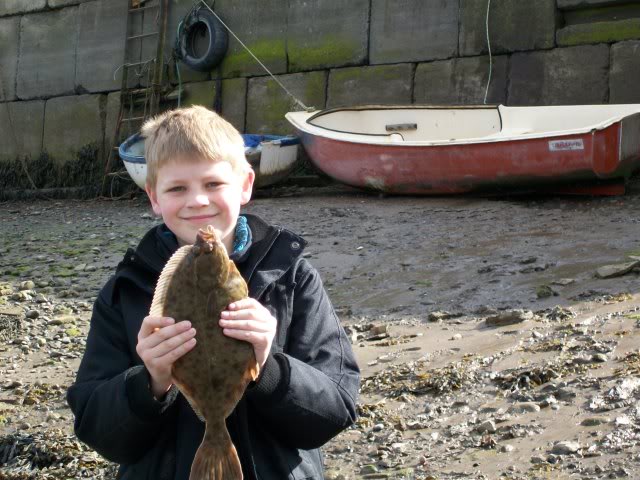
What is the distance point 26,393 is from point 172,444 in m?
3.89

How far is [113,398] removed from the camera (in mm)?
2488

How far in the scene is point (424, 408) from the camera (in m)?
5.13

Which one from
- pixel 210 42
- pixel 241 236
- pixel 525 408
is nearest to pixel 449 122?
pixel 210 42

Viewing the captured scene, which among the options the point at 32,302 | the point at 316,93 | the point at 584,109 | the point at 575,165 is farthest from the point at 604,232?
the point at 316,93

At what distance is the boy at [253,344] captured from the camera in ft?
8.17

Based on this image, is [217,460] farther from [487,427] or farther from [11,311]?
[11,311]

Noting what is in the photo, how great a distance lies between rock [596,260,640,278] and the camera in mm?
6988

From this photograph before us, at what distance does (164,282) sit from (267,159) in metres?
11.0

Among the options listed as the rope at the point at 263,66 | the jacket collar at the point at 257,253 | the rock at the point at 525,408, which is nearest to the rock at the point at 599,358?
the rock at the point at 525,408

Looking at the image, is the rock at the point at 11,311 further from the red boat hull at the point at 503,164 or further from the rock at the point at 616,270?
the red boat hull at the point at 503,164

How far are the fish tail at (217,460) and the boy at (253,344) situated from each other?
120 mm

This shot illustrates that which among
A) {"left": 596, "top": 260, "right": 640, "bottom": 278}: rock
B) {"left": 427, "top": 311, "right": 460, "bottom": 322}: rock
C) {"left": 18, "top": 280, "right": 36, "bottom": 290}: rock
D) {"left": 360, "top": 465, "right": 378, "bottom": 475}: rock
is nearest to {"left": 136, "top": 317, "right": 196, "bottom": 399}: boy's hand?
{"left": 360, "top": 465, "right": 378, "bottom": 475}: rock

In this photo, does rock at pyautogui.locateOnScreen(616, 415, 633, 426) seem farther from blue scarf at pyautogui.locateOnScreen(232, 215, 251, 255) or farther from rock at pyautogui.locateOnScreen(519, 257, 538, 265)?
rock at pyautogui.locateOnScreen(519, 257, 538, 265)

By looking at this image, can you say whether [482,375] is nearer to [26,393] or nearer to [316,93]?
[26,393]
